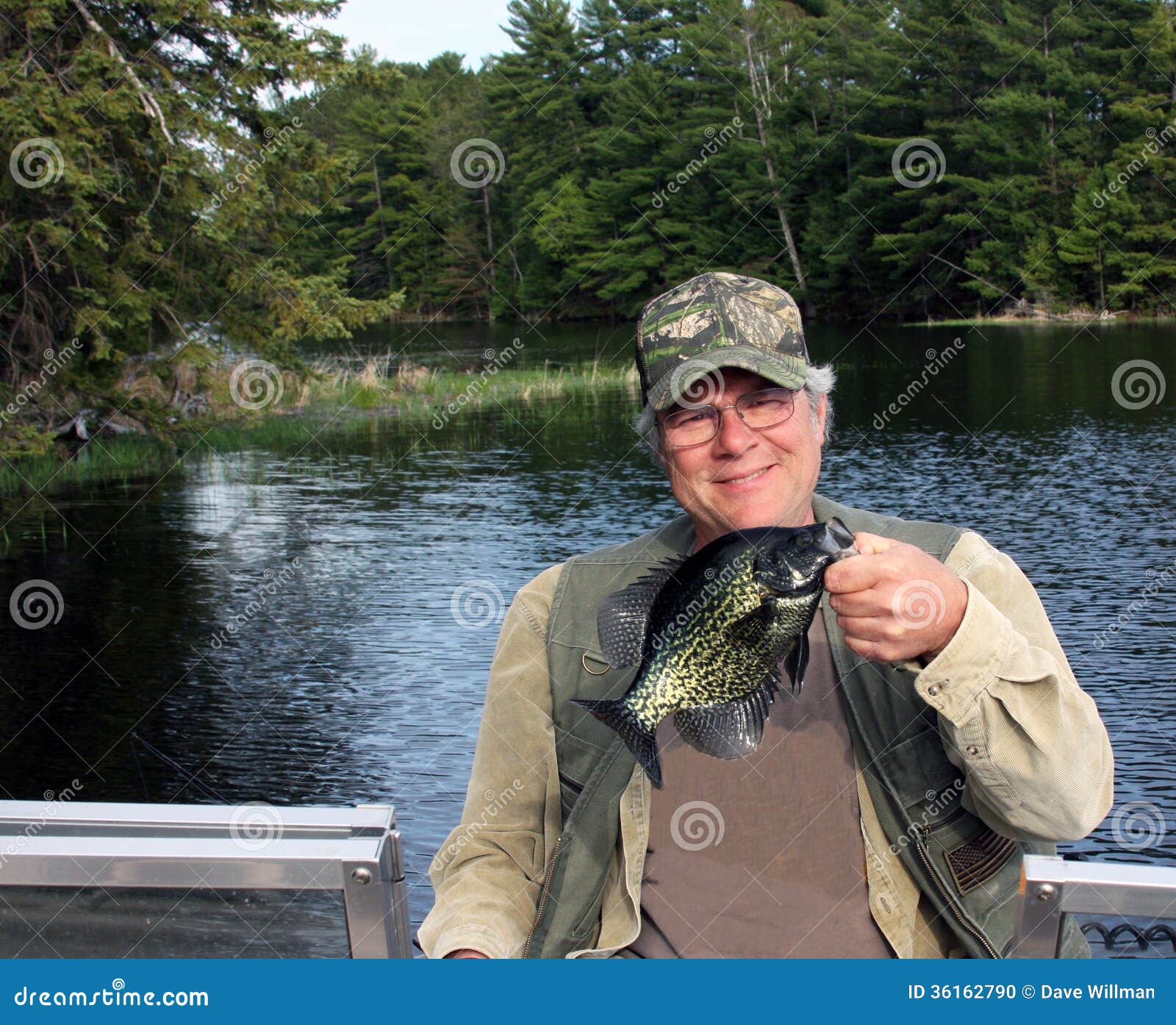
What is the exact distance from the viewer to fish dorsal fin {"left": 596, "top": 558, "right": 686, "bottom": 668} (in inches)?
105

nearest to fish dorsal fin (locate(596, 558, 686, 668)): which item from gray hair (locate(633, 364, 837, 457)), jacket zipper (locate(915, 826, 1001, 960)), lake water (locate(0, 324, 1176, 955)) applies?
gray hair (locate(633, 364, 837, 457))

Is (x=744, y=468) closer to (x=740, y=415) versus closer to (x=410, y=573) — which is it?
(x=740, y=415)

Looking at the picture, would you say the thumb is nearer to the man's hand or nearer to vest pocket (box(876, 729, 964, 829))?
the man's hand

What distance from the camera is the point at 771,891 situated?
2.76 meters

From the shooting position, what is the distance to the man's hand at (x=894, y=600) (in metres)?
2.19

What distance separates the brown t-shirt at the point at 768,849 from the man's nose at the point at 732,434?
0.51 metres

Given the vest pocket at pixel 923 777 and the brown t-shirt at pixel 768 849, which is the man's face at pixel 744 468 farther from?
the vest pocket at pixel 923 777

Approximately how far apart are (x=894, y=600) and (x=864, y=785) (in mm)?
706

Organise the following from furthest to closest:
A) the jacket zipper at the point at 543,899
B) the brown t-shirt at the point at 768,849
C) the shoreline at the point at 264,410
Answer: the shoreline at the point at 264,410 < the jacket zipper at the point at 543,899 < the brown t-shirt at the point at 768,849

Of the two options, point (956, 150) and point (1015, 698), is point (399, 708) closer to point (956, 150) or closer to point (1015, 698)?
point (1015, 698)

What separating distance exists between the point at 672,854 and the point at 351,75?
1722 centimetres

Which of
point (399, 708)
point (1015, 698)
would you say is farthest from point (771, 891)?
point (399, 708)

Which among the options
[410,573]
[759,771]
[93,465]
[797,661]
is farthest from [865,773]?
[93,465]

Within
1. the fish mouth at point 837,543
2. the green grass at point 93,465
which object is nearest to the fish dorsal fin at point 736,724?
the fish mouth at point 837,543
